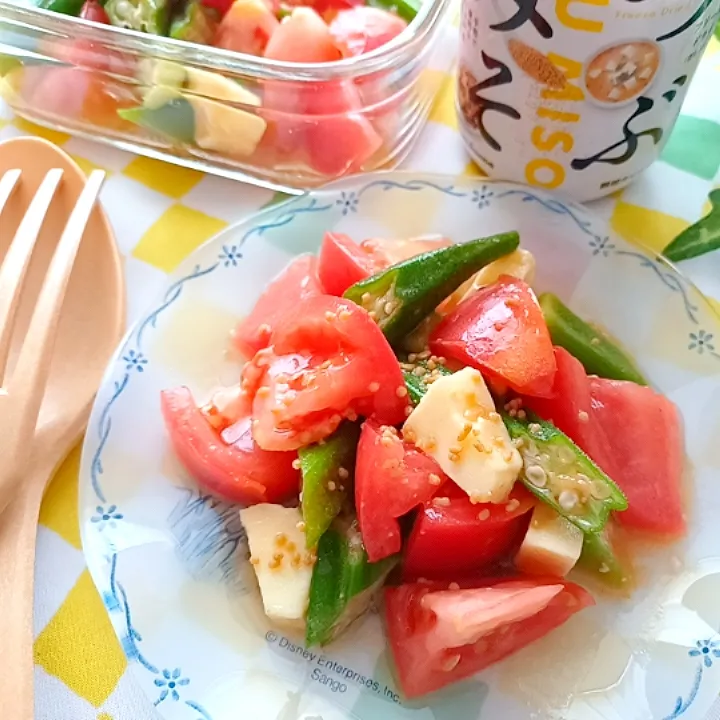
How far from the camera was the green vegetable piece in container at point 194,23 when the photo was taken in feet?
3.67

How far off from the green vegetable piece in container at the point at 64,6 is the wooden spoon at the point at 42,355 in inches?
10.8

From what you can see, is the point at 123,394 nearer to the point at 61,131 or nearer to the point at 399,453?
the point at 399,453

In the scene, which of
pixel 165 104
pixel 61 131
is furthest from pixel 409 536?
pixel 61 131

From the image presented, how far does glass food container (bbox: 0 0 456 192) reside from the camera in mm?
1004

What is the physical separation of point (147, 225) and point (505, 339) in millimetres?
516

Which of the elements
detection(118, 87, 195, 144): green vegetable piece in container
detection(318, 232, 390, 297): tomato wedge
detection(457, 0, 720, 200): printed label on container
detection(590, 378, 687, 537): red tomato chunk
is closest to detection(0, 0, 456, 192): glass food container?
detection(118, 87, 195, 144): green vegetable piece in container

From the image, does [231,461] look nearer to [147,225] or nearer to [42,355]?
[42,355]

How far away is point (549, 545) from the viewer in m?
0.72

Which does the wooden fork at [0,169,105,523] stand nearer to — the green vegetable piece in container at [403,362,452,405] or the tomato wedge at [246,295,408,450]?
the tomato wedge at [246,295,408,450]

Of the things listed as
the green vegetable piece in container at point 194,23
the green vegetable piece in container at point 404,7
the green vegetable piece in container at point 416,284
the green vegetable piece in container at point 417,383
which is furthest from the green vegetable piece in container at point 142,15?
the green vegetable piece in container at point 417,383

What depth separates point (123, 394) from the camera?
0.84m

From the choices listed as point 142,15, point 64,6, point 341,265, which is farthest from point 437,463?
point 64,6

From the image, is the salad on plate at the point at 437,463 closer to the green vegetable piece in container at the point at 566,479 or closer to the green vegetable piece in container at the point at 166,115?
the green vegetable piece in container at the point at 566,479

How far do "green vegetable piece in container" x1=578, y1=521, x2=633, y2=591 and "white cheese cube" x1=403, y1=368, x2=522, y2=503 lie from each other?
94 millimetres
